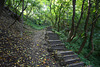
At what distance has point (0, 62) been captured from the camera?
3.07 meters

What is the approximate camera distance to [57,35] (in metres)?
8.34

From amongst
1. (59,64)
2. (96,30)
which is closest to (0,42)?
(59,64)

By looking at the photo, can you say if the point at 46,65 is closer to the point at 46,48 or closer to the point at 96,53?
the point at 46,48

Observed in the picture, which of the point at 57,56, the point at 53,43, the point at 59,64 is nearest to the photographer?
the point at 59,64

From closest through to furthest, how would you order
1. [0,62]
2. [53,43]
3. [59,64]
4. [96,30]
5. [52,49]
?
[0,62] < [59,64] < [52,49] < [53,43] < [96,30]

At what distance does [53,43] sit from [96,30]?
30.0ft

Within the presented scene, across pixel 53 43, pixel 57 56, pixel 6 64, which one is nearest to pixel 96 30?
pixel 53 43

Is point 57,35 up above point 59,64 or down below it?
above

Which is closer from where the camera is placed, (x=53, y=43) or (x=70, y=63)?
(x=70, y=63)

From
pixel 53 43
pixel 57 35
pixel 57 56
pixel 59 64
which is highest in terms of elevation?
pixel 57 35

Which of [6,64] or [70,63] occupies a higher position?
[6,64]

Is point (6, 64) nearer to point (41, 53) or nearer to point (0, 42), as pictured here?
point (0, 42)

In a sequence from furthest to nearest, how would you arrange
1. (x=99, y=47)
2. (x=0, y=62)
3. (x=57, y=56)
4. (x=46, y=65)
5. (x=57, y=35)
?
(x=57, y=35)
(x=99, y=47)
(x=57, y=56)
(x=46, y=65)
(x=0, y=62)

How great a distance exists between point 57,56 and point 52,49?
2.94 feet
